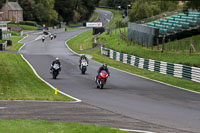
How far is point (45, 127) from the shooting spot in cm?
1336

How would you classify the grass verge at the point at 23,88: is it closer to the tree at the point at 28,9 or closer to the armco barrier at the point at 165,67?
the armco barrier at the point at 165,67

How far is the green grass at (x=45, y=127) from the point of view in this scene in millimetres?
12781

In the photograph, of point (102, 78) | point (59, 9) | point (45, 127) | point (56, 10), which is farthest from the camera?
point (59, 9)

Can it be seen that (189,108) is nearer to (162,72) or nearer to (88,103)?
(88,103)

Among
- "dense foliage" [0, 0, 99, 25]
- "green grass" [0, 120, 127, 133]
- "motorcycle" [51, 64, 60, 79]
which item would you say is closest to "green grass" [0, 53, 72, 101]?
"motorcycle" [51, 64, 60, 79]

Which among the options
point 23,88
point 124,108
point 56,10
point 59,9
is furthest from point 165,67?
point 59,9

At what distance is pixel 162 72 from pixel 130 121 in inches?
875

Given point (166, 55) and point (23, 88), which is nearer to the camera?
A: point (23, 88)

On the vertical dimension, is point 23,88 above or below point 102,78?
below

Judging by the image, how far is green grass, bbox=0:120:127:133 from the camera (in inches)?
503

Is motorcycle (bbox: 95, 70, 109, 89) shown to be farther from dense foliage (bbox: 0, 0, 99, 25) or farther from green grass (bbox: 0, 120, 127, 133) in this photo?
dense foliage (bbox: 0, 0, 99, 25)

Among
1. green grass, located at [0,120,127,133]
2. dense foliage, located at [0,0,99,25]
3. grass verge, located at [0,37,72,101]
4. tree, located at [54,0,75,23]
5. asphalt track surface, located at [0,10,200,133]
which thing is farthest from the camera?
tree, located at [54,0,75,23]

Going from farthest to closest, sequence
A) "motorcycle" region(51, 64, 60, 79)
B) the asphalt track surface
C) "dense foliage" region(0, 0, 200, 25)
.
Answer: "dense foliage" region(0, 0, 200, 25) < "motorcycle" region(51, 64, 60, 79) < the asphalt track surface

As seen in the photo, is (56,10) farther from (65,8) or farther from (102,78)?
(102,78)
